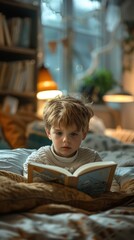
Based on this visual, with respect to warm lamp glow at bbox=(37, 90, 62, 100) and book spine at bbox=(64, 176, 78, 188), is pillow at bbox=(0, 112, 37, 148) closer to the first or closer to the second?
warm lamp glow at bbox=(37, 90, 62, 100)

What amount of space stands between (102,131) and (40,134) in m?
0.64

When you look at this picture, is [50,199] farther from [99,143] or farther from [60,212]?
[99,143]

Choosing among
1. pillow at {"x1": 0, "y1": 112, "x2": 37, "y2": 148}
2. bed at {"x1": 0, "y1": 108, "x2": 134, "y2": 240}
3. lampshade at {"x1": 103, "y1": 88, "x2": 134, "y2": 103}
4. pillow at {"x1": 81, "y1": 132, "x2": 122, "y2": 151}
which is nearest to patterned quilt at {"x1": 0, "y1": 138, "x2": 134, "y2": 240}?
bed at {"x1": 0, "y1": 108, "x2": 134, "y2": 240}

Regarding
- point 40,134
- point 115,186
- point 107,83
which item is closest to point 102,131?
point 40,134

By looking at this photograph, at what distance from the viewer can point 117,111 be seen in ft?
13.0

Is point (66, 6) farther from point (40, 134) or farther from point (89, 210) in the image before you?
point (89, 210)

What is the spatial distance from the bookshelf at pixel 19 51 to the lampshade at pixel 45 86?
0.05 metres

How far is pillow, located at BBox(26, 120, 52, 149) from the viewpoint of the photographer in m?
2.22

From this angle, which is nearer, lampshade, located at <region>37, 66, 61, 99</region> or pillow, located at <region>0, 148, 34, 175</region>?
pillow, located at <region>0, 148, 34, 175</region>

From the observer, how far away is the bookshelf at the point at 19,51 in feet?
9.38

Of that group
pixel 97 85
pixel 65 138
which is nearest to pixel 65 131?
pixel 65 138

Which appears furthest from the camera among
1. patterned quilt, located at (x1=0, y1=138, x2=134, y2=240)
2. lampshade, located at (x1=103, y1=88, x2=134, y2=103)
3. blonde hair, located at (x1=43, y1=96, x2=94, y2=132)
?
lampshade, located at (x1=103, y1=88, x2=134, y2=103)

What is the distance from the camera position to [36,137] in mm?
2279

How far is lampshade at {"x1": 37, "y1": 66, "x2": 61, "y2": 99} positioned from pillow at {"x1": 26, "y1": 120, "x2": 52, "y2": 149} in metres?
0.53
